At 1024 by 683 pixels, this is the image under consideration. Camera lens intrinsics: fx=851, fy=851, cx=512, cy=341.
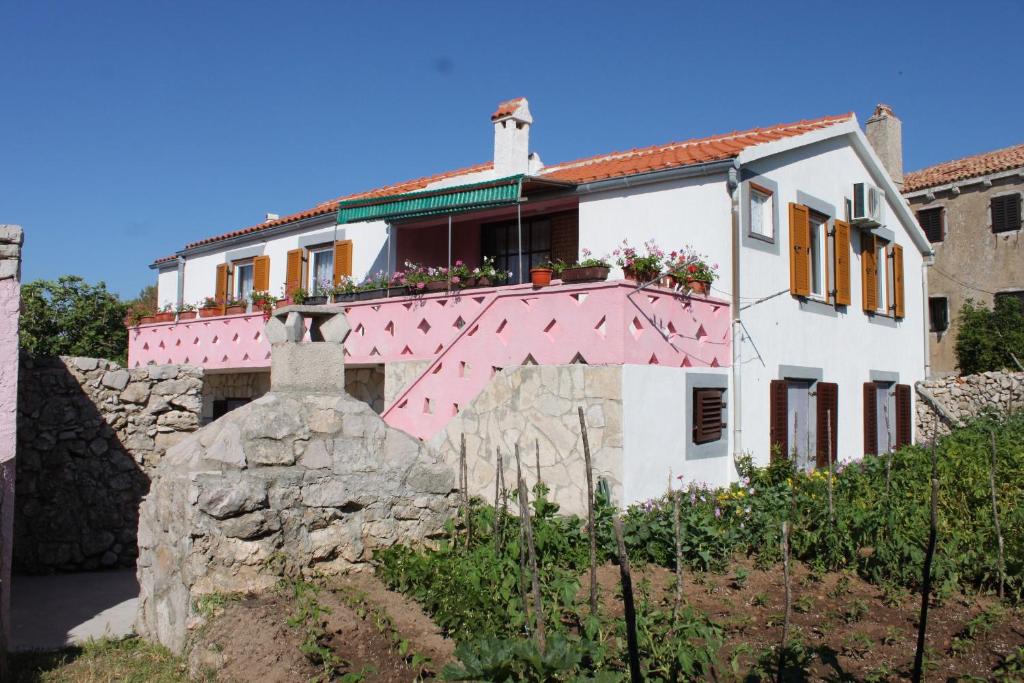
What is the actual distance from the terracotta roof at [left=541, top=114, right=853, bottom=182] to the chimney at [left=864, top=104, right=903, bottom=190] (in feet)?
17.9

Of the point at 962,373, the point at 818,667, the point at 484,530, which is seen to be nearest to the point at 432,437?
the point at 484,530

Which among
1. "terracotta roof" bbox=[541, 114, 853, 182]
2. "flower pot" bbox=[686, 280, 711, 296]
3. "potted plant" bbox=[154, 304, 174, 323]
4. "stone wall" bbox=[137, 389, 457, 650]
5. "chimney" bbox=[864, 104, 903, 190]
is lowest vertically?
"stone wall" bbox=[137, 389, 457, 650]

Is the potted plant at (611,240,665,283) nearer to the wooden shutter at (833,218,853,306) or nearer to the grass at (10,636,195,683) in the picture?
the wooden shutter at (833,218,853,306)

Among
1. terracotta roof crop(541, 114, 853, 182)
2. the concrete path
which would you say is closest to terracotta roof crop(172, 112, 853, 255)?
terracotta roof crop(541, 114, 853, 182)

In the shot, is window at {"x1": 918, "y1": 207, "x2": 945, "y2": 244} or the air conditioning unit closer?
the air conditioning unit

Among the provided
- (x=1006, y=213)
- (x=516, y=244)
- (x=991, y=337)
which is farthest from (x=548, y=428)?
(x=1006, y=213)

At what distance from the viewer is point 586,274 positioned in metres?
10.2

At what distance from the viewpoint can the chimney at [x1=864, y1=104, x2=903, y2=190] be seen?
19406mm

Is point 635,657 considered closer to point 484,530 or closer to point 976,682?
point 976,682

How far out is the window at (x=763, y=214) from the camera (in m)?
12.6

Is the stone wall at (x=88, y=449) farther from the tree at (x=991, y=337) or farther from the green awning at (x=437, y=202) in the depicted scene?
the tree at (x=991, y=337)

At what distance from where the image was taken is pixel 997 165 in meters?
23.2

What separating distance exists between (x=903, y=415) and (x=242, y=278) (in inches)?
565

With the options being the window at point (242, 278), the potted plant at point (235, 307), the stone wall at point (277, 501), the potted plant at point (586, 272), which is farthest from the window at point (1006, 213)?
the stone wall at point (277, 501)
